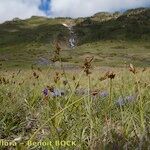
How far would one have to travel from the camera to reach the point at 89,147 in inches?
170

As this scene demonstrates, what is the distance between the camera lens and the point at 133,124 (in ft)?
15.6

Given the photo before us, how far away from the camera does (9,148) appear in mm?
4516

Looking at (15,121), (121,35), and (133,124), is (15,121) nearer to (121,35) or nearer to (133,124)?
(133,124)

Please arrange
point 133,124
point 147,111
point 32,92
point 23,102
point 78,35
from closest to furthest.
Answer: point 133,124, point 147,111, point 23,102, point 32,92, point 78,35

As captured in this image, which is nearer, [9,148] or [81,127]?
[9,148]

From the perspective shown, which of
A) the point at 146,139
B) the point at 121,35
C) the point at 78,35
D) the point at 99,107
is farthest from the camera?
the point at 78,35

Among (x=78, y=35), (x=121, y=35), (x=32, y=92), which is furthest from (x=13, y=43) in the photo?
(x=32, y=92)

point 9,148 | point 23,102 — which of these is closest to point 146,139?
point 9,148

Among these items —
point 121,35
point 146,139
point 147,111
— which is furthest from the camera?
point 121,35

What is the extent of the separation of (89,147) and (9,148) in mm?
729

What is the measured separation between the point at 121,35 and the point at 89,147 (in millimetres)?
74247

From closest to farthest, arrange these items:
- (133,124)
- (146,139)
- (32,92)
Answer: (146,139)
(133,124)
(32,92)

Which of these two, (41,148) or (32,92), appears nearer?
(41,148)

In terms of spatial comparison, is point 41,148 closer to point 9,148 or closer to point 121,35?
point 9,148
